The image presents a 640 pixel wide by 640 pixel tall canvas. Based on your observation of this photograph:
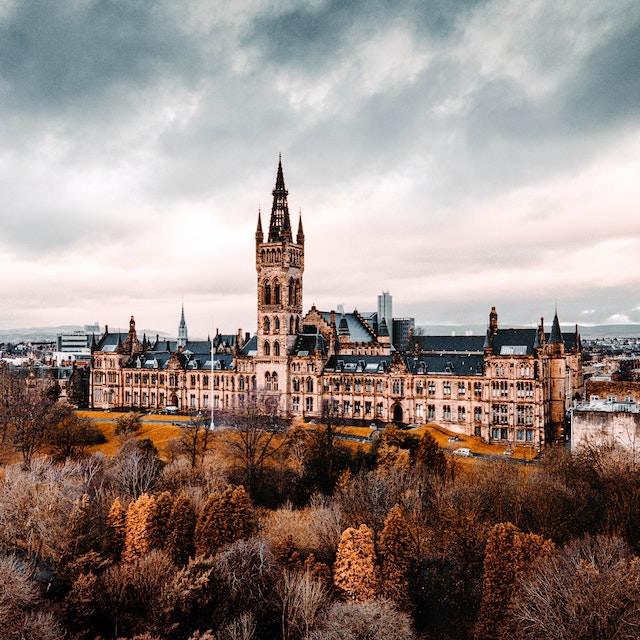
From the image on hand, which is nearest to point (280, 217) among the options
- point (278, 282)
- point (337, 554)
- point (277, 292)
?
point (278, 282)

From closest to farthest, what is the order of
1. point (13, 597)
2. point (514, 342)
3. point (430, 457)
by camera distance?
1. point (13, 597)
2. point (430, 457)
3. point (514, 342)

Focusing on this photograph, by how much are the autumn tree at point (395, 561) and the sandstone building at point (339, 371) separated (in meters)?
44.2

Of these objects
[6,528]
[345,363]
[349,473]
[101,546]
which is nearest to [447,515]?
[349,473]

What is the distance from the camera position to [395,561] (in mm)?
56344

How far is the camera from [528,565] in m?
51.1

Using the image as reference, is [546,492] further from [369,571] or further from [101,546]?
[101,546]

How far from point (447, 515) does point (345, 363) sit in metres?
66.6

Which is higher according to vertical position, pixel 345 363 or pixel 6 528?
pixel 345 363

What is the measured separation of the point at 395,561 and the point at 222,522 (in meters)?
17.6

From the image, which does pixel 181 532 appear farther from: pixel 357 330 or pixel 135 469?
pixel 357 330

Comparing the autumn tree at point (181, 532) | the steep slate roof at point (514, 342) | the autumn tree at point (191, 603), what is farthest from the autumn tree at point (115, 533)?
the steep slate roof at point (514, 342)

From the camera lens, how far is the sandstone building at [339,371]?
113 metres

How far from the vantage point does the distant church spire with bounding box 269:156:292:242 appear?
429 ft

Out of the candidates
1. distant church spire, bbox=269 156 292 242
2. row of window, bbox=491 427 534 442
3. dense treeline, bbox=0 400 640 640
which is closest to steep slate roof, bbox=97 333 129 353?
distant church spire, bbox=269 156 292 242
